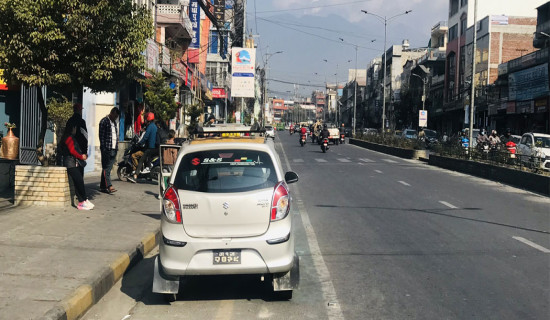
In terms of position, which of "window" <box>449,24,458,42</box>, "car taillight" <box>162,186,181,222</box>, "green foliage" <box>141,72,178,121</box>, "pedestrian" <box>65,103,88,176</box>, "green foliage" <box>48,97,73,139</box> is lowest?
"car taillight" <box>162,186,181,222</box>

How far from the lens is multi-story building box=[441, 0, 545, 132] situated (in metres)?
59.8

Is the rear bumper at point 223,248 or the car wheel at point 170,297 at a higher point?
the rear bumper at point 223,248

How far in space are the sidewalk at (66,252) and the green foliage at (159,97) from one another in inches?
497

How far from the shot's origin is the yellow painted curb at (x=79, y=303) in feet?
17.9

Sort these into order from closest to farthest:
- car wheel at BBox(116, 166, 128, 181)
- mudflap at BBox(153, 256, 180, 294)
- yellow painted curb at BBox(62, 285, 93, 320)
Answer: yellow painted curb at BBox(62, 285, 93, 320)
mudflap at BBox(153, 256, 180, 294)
car wheel at BBox(116, 166, 128, 181)

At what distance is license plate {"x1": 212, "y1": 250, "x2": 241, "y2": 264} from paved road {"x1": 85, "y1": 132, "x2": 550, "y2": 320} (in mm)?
506

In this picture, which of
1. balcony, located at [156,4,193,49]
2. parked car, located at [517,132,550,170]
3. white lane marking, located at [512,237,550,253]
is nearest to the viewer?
white lane marking, located at [512,237,550,253]

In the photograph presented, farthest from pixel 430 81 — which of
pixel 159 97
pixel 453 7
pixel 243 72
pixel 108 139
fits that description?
pixel 108 139

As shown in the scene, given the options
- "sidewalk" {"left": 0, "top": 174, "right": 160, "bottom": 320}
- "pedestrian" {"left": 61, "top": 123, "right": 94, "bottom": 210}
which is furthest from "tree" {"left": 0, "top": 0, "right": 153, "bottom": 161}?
"sidewalk" {"left": 0, "top": 174, "right": 160, "bottom": 320}

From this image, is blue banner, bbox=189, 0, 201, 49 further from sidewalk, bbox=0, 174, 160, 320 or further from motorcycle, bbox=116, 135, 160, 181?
sidewalk, bbox=0, 174, 160, 320

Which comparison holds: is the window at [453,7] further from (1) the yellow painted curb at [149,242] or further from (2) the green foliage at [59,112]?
(1) the yellow painted curb at [149,242]

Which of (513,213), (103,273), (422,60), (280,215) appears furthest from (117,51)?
(422,60)

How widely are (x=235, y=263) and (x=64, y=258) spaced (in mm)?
2593

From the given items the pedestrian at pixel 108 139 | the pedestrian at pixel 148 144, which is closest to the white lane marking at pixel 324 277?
the pedestrian at pixel 108 139
